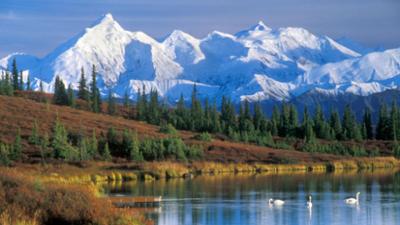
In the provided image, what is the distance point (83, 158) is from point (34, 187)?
A: 49.6 metres

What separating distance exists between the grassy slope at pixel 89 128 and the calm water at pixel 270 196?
19.3 m

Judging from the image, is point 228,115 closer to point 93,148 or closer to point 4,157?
point 93,148

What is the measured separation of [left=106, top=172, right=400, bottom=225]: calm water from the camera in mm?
45900

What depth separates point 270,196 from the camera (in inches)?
2410

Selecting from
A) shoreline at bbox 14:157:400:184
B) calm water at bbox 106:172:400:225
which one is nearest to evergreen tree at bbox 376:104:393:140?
shoreline at bbox 14:157:400:184

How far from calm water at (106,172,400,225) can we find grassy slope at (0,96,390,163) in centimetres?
1927

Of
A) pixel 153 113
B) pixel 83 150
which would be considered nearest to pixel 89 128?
pixel 83 150

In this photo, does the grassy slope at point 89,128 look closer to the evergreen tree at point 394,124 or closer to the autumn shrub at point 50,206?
the evergreen tree at point 394,124

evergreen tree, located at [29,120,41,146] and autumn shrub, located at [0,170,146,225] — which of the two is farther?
evergreen tree, located at [29,120,41,146]

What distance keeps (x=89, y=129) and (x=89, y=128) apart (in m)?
1.20

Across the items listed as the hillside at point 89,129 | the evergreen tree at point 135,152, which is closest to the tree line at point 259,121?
the hillside at point 89,129

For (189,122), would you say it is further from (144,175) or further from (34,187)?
(34,187)

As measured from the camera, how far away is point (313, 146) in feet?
410

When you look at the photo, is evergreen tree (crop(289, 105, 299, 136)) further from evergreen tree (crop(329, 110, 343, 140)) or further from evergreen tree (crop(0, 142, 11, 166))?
evergreen tree (crop(0, 142, 11, 166))
